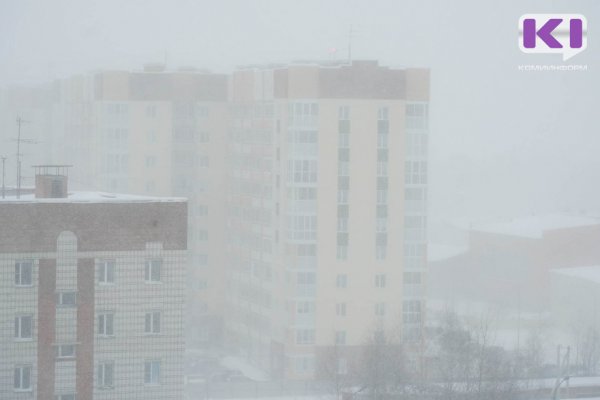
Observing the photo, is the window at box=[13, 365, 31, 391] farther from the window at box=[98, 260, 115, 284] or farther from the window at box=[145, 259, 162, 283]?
the window at box=[145, 259, 162, 283]

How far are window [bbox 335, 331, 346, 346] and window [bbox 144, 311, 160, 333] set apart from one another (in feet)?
12.2

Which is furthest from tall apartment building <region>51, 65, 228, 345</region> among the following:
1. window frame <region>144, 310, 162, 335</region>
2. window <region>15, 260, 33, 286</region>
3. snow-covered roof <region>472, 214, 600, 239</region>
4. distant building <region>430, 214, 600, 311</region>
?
window <region>15, 260, 33, 286</region>

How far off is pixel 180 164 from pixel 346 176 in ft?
6.62

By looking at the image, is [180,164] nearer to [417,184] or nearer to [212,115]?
[212,115]

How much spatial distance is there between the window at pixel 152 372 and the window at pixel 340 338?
12.2ft

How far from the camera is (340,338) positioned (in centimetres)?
770

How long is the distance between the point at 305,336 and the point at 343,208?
3.12ft

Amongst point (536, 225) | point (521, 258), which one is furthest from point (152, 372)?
point (536, 225)

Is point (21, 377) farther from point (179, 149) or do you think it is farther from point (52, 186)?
point (179, 149)

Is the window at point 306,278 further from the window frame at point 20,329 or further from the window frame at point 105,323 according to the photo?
the window frame at point 20,329

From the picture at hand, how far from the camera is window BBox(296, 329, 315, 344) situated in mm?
7754

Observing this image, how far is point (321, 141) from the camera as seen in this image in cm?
782

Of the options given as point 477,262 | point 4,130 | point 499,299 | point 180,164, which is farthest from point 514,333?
point 4,130

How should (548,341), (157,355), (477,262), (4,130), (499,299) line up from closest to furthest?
(157,355) → (548,341) → (499,299) → (477,262) → (4,130)
